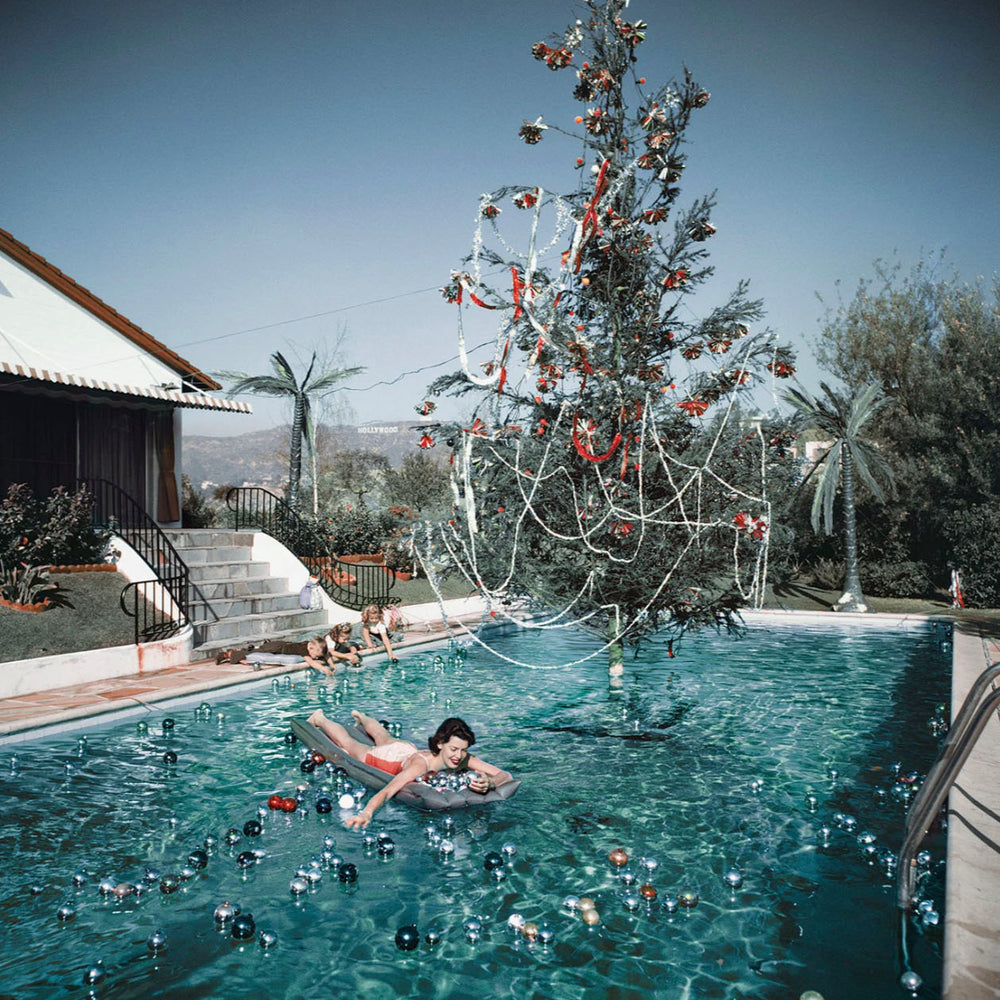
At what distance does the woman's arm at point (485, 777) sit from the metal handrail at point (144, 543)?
23.0ft

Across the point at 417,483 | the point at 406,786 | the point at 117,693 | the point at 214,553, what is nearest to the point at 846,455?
the point at 214,553

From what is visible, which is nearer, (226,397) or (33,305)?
(33,305)

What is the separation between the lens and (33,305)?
59.8ft

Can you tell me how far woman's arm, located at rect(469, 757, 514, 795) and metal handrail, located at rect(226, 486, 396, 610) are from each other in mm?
11745

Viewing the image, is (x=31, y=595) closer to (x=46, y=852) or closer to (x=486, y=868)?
(x=46, y=852)

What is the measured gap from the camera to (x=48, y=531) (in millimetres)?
14016

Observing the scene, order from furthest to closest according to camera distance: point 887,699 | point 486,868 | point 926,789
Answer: point 887,699 → point 486,868 → point 926,789

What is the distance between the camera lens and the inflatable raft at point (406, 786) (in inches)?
300

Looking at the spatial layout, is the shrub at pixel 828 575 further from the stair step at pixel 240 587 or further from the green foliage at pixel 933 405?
the stair step at pixel 240 587

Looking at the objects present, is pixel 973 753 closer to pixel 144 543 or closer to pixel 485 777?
pixel 485 777

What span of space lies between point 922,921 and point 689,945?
1.50m

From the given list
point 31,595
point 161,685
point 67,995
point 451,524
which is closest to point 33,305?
point 31,595

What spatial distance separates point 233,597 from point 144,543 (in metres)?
2.09

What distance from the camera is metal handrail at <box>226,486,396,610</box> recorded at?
20.4m
